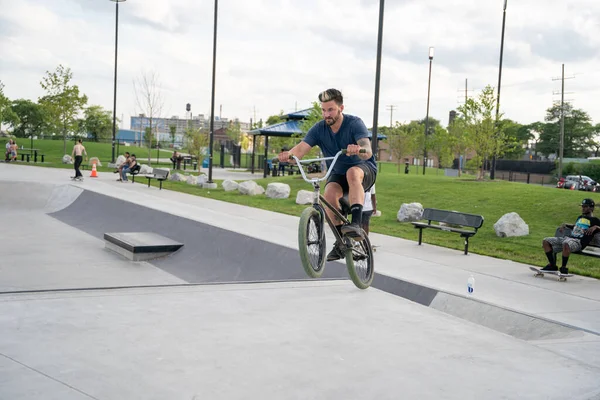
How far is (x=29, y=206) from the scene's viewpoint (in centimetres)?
1905

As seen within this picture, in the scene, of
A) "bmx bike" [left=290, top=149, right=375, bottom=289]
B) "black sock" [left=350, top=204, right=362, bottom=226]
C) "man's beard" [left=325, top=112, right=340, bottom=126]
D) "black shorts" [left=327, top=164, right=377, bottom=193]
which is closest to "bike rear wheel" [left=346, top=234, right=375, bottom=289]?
"bmx bike" [left=290, top=149, right=375, bottom=289]

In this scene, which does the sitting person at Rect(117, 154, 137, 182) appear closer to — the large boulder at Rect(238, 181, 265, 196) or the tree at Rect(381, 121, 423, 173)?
the large boulder at Rect(238, 181, 265, 196)

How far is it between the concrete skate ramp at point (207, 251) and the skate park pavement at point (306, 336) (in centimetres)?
7

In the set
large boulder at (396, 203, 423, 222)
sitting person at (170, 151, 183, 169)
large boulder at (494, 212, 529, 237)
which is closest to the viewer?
large boulder at (494, 212, 529, 237)

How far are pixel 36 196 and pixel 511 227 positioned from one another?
1544 cm

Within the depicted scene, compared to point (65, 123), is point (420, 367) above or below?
below

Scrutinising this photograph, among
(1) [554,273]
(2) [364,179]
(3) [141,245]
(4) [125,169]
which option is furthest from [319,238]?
(4) [125,169]

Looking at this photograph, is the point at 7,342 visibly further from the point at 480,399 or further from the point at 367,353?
the point at 480,399

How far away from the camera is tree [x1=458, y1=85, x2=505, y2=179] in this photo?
26.6 m

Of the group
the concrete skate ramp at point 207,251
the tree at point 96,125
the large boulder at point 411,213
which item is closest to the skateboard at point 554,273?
the concrete skate ramp at point 207,251

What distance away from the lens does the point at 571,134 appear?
88625 millimetres

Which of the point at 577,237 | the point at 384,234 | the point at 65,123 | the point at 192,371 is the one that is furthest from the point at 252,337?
the point at 65,123

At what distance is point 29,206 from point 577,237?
16.8 meters

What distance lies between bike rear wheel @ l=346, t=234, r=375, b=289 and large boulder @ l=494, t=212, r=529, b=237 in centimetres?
753
